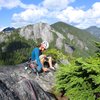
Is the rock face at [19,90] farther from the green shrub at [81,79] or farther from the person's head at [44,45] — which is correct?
the person's head at [44,45]

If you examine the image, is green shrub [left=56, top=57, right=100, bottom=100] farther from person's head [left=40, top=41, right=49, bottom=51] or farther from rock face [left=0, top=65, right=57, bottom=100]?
person's head [left=40, top=41, right=49, bottom=51]

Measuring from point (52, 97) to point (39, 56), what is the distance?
439 cm

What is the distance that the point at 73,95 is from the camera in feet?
36.1

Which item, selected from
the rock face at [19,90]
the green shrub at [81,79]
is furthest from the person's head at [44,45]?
the green shrub at [81,79]

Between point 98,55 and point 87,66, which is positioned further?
point 98,55

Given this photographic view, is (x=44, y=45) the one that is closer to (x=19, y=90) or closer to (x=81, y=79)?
(x=19, y=90)

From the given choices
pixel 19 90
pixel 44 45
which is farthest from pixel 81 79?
pixel 44 45

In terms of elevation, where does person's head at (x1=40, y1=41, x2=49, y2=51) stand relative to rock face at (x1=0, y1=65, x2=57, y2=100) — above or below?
above

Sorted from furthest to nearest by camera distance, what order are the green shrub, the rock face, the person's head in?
the person's head < the rock face < the green shrub

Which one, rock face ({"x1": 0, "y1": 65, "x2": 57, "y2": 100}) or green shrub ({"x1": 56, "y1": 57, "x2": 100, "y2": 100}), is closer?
green shrub ({"x1": 56, "y1": 57, "x2": 100, "y2": 100})

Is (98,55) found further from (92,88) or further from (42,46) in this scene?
(42,46)

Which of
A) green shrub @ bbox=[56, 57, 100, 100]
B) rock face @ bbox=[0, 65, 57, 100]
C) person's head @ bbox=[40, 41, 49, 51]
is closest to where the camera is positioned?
green shrub @ bbox=[56, 57, 100, 100]

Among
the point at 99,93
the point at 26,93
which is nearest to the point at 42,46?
the point at 26,93

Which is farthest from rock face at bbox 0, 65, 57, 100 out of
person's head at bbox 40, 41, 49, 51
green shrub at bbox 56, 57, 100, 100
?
person's head at bbox 40, 41, 49, 51
